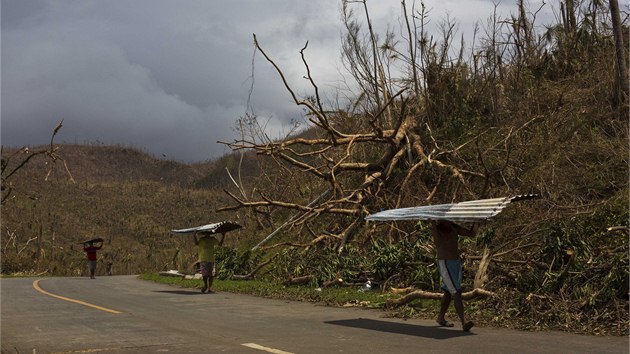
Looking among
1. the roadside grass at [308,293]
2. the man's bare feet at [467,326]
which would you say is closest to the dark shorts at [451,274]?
the man's bare feet at [467,326]

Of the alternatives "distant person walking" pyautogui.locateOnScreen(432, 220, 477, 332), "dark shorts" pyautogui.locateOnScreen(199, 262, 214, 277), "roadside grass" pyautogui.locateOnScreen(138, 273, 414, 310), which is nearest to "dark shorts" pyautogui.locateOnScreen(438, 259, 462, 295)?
"distant person walking" pyautogui.locateOnScreen(432, 220, 477, 332)

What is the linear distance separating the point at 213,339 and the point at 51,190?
214 ft

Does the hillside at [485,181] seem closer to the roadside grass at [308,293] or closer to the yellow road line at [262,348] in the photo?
the roadside grass at [308,293]

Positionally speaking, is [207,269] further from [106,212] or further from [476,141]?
[106,212]

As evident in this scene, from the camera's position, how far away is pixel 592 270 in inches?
449

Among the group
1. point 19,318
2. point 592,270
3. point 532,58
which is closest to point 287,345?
point 592,270

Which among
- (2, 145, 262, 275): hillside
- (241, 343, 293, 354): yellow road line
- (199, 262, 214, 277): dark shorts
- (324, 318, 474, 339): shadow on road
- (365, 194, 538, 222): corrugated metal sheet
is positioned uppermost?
(2, 145, 262, 275): hillside

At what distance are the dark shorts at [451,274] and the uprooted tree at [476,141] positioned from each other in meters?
3.76

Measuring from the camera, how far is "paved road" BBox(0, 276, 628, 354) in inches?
345

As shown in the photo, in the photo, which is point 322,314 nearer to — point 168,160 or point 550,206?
point 550,206

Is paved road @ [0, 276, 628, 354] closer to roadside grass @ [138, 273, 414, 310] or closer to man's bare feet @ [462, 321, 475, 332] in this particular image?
man's bare feet @ [462, 321, 475, 332]

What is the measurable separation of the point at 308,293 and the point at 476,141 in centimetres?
639

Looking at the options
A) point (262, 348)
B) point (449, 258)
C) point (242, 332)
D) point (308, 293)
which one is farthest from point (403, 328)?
point (308, 293)

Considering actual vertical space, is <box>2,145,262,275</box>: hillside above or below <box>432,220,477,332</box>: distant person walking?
above
